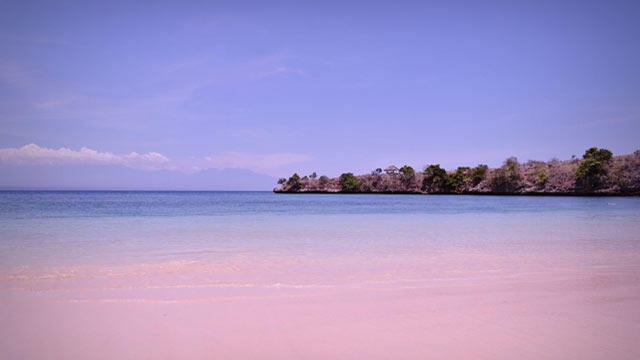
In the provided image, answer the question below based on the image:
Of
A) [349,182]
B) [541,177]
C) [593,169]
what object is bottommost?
[349,182]

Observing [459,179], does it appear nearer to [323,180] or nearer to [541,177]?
[541,177]

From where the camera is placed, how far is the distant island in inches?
2090

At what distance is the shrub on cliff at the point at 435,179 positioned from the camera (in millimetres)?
77762

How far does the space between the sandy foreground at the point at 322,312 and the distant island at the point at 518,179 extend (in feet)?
193

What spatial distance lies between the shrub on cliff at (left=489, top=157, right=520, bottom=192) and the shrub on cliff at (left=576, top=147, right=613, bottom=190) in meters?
10.4

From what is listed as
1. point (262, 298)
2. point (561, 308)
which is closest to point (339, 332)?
point (262, 298)

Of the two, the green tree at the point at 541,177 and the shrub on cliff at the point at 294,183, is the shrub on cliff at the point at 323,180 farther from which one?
the green tree at the point at 541,177

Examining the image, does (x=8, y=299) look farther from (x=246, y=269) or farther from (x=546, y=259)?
(x=546, y=259)

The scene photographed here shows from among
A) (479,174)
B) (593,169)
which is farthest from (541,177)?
(479,174)

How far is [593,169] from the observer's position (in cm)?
5450

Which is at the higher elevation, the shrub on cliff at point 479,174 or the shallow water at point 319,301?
the shrub on cliff at point 479,174

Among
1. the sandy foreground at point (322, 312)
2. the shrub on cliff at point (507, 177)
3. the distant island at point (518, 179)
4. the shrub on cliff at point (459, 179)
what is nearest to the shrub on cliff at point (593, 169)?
the distant island at point (518, 179)

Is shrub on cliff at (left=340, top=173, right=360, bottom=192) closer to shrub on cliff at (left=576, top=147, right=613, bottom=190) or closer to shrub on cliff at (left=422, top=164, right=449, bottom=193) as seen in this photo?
shrub on cliff at (left=422, top=164, right=449, bottom=193)

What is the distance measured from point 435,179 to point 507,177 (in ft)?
51.6
